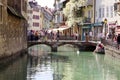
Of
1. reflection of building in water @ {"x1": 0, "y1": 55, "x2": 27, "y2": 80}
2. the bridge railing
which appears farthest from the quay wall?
reflection of building in water @ {"x1": 0, "y1": 55, "x2": 27, "y2": 80}

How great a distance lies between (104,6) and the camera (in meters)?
56.3

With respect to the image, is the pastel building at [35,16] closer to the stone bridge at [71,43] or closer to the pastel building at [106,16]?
the pastel building at [106,16]

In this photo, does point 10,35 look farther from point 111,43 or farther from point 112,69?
point 111,43

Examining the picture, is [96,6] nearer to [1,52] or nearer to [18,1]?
[18,1]

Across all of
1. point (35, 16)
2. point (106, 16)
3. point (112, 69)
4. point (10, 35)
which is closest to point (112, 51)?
point (112, 69)

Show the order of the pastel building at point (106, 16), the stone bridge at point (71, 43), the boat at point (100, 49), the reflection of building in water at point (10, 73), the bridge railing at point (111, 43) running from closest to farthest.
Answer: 1. the reflection of building in water at point (10, 73)
2. the bridge railing at point (111, 43)
3. the boat at point (100, 49)
4. the stone bridge at point (71, 43)
5. the pastel building at point (106, 16)

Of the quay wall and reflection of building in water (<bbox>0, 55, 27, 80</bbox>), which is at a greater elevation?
the quay wall

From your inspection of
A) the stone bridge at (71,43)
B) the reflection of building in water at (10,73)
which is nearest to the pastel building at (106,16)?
the stone bridge at (71,43)

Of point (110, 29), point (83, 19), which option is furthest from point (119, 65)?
point (83, 19)

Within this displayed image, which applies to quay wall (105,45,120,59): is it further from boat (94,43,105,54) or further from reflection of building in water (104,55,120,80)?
boat (94,43,105,54)

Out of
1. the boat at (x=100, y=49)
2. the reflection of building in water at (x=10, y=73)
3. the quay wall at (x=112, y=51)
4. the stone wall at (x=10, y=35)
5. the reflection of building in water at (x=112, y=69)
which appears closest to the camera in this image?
the reflection of building in water at (x=10, y=73)

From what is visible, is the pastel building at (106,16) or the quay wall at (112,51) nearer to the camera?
the quay wall at (112,51)

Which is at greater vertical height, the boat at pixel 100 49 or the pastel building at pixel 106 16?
the pastel building at pixel 106 16

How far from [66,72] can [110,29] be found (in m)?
24.8
